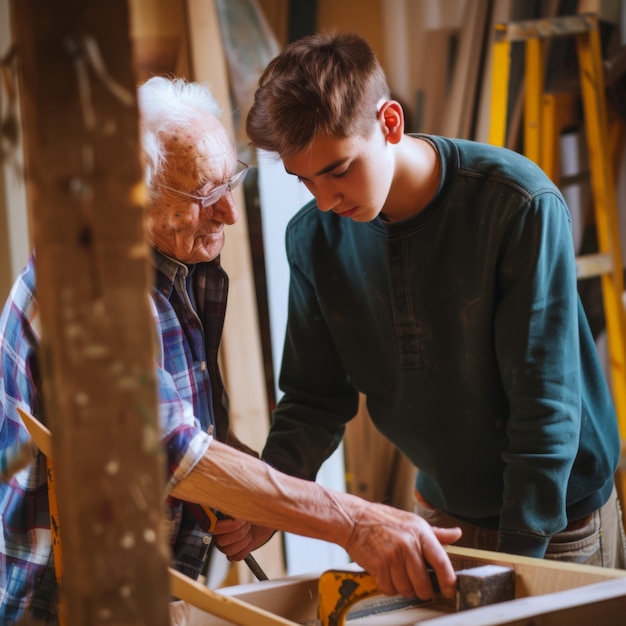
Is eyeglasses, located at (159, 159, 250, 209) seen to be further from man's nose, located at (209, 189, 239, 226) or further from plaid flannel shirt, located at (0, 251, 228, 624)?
plaid flannel shirt, located at (0, 251, 228, 624)

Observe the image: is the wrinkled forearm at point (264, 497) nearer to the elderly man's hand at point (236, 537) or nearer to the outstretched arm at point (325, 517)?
the outstretched arm at point (325, 517)

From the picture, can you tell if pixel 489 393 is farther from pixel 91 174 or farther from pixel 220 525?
pixel 91 174

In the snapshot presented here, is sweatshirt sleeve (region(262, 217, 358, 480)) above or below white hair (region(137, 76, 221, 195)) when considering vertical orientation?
below

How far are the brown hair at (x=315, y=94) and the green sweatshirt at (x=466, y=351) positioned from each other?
0.21 metres

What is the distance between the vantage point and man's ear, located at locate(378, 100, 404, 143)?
1413mm

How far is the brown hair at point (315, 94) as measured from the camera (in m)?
1.33

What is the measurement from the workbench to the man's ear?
713 mm

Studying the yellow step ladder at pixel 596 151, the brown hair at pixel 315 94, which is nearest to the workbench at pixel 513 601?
the brown hair at pixel 315 94

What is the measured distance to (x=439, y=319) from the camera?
1506 mm

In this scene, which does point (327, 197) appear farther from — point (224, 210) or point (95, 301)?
point (95, 301)

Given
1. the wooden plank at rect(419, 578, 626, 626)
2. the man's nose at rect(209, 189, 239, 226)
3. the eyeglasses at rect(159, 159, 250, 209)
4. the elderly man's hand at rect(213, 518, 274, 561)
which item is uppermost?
the eyeglasses at rect(159, 159, 250, 209)

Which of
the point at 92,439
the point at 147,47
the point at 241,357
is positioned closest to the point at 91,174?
the point at 92,439

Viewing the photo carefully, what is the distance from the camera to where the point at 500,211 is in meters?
1.39

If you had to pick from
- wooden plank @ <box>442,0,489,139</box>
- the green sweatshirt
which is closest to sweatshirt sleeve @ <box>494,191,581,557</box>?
the green sweatshirt
